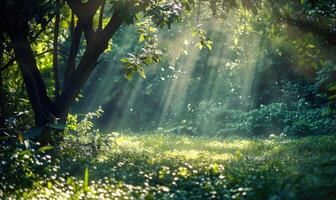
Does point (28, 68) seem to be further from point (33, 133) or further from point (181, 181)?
point (181, 181)

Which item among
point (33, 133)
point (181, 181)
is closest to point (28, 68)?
point (33, 133)

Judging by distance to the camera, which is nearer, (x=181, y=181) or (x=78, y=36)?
(x=181, y=181)

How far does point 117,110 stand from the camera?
37.0 meters

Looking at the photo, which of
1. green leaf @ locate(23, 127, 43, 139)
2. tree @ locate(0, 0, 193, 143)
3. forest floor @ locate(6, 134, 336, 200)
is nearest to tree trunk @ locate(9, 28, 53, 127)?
tree @ locate(0, 0, 193, 143)

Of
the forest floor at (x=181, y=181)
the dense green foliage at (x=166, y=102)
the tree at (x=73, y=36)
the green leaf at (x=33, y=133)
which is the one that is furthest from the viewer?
the green leaf at (x=33, y=133)

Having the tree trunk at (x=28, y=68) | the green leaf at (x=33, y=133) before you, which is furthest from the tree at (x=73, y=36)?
the green leaf at (x=33, y=133)

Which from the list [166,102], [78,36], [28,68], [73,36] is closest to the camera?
[28,68]

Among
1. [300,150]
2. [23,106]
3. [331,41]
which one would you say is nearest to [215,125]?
[300,150]

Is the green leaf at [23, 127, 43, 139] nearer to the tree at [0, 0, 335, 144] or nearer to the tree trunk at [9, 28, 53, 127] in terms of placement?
the tree at [0, 0, 335, 144]

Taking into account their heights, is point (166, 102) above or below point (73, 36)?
above

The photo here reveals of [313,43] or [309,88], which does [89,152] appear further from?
[309,88]

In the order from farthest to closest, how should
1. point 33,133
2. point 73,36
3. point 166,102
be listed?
1. point 166,102
2. point 73,36
3. point 33,133

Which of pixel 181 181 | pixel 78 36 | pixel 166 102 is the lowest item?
pixel 181 181

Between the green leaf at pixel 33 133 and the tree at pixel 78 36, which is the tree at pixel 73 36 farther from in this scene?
the green leaf at pixel 33 133
